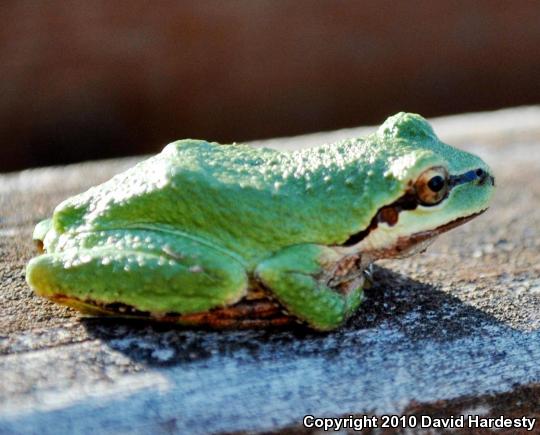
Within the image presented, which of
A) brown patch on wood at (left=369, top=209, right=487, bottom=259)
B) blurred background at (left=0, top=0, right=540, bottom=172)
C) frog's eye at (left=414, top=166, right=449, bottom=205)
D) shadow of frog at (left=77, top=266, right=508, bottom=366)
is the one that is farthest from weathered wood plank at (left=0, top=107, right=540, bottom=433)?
blurred background at (left=0, top=0, right=540, bottom=172)

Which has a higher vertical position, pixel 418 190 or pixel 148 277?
pixel 418 190

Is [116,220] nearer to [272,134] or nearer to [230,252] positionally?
[230,252]

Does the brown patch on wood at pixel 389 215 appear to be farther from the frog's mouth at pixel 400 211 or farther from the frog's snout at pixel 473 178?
the frog's snout at pixel 473 178

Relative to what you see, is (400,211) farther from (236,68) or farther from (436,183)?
(236,68)

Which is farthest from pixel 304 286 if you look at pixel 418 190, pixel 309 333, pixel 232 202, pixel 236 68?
pixel 236 68

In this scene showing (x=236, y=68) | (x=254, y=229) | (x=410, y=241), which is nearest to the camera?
(x=254, y=229)

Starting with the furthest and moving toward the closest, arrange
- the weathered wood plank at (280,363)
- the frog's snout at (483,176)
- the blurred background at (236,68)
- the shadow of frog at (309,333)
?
the blurred background at (236,68), the frog's snout at (483,176), the shadow of frog at (309,333), the weathered wood plank at (280,363)

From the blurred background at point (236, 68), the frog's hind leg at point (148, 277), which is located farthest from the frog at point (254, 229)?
the blurred background at point (236, 68)
